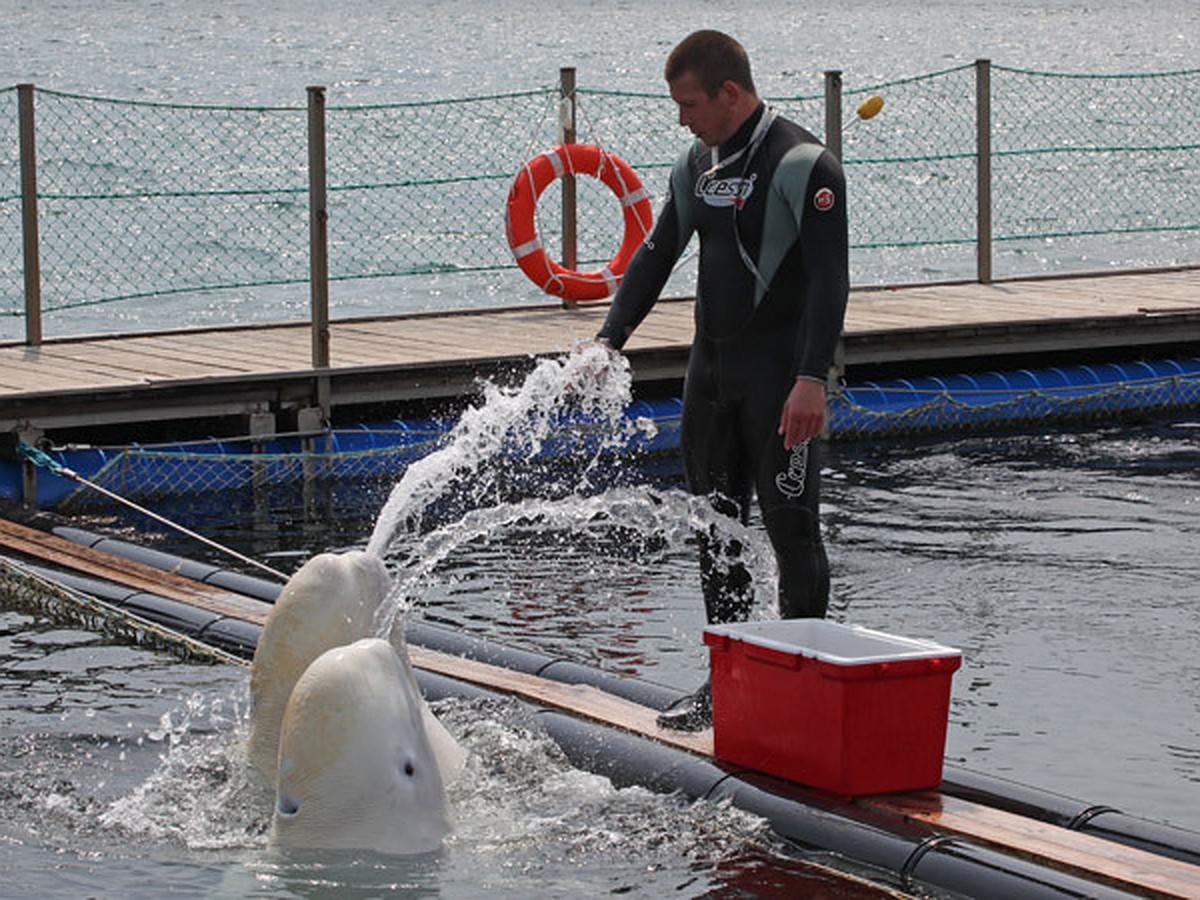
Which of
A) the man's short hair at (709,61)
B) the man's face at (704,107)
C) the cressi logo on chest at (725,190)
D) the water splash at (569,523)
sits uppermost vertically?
the man's short hair at (709,61)

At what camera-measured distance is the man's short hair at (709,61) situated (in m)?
5.80

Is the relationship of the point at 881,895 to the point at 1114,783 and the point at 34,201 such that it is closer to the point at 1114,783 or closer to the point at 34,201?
the point at 1114,783

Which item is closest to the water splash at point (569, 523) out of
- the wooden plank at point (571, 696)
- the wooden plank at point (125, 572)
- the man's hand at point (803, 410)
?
the wooden plank at point (125, 572)

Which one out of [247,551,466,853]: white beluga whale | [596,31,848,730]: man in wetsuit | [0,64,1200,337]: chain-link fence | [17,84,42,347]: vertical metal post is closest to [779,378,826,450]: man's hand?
[596,31,848,730]: man in wetsuit

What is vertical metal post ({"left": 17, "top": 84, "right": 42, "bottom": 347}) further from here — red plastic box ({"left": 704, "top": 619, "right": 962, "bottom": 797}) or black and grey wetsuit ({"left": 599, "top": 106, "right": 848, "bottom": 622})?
red plastic box ({"left": 704, "top": 619, "right": 962, "bottom": 797})

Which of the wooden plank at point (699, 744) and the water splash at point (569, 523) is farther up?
the water splash at point (569, 523)

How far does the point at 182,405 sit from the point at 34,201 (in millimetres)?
1763

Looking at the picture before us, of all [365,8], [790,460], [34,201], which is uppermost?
[365,8]

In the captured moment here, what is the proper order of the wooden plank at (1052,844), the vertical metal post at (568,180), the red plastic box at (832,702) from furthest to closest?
1. the vertical metal post at (568,180)
2. the red plastic box at (832,702)
3. the wooden plank at (1052,844)

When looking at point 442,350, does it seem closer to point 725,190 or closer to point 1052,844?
point 725,190

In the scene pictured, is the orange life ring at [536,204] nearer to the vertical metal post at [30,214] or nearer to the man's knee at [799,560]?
the vertical metal post at [30,214]

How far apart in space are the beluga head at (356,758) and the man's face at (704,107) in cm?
168

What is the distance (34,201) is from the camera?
37.9ft

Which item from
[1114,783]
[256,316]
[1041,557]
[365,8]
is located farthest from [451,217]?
[365,8]
